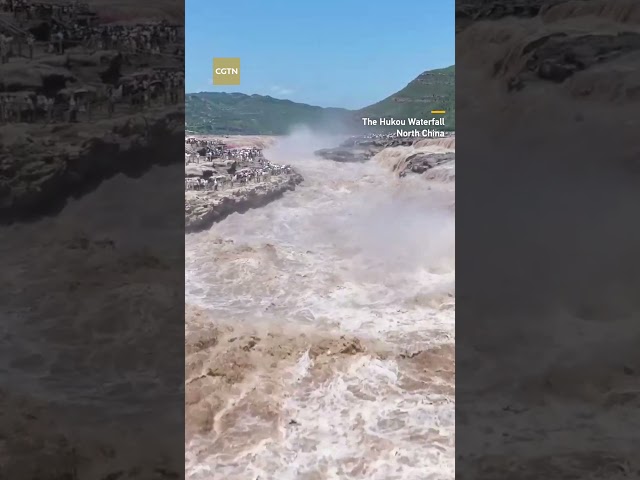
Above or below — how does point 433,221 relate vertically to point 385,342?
above

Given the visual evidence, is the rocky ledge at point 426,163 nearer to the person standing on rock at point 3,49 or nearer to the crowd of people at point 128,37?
the crowd of people at point 128,37

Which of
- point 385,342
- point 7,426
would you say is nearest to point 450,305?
point 385,342

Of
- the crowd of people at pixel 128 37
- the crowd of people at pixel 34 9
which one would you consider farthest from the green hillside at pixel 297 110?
the crowd of people at pixel 34 9

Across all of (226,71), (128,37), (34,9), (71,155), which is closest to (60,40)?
(34,9)

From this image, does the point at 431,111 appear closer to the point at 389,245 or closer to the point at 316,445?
the point at 389,245

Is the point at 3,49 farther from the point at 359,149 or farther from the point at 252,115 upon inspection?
the point at 359,149

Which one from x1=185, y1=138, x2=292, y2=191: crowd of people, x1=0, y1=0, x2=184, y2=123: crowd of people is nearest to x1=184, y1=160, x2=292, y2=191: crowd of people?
x1=185, y1=138, x2=292, y2=191: crowd of people

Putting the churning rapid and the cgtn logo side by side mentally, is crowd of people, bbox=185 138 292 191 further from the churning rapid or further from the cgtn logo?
the cgtn logo
